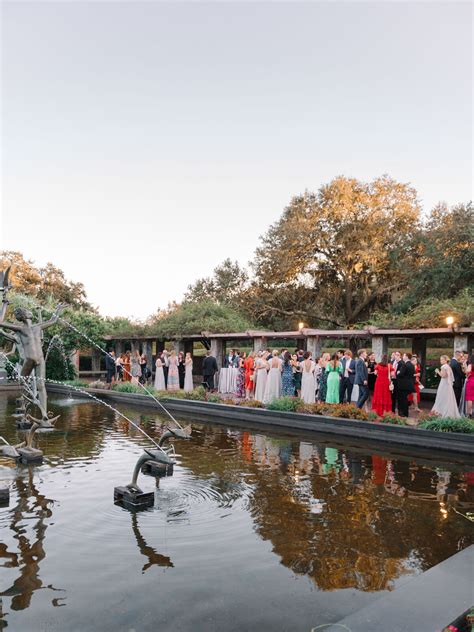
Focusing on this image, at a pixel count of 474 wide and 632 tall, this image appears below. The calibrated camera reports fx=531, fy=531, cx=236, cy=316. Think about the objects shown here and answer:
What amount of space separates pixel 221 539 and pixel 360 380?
970 centimetres

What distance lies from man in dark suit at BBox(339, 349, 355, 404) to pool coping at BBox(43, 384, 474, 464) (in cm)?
246

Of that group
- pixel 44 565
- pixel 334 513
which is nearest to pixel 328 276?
pixel 334 513

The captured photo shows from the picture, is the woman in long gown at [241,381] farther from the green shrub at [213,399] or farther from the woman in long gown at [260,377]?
the green shrub at [213,399]

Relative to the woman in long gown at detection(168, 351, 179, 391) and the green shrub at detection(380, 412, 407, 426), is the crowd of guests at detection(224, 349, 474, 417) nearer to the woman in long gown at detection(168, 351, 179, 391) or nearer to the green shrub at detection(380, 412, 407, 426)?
the green shrub at detection(380, 412, 407, 426)

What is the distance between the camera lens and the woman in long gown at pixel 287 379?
16734 millimetres

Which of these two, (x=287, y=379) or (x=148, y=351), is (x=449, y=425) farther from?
(x=148, y=351)

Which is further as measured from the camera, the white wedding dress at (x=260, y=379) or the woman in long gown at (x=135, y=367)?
the woman in long gown at (x=135, y=367)

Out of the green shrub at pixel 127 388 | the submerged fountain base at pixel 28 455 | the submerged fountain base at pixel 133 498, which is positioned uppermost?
the green shrub at pixel 127 388

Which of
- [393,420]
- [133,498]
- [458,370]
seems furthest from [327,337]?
[133,498]

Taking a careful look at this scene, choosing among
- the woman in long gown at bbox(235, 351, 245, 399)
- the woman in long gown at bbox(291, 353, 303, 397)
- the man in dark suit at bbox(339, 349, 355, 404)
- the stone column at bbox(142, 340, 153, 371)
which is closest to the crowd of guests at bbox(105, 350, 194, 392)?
the woman in long gown at bbox(235, 351, 245, 399)

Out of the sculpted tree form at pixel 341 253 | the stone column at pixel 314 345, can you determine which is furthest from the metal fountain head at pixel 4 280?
the sculpted tree form at pixel 341 253

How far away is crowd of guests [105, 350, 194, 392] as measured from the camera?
21391mm

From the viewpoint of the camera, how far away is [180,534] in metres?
5.79

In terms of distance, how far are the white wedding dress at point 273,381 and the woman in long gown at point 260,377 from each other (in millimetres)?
347
